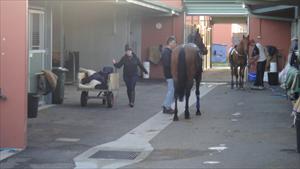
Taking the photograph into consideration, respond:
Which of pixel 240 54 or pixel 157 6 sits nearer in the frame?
pixel 240 54

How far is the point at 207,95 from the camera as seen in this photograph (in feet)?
70.6

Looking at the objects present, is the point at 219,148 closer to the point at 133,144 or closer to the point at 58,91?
the point at 133,144

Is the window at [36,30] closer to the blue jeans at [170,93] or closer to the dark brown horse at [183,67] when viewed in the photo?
the blue jeans at [170,93]

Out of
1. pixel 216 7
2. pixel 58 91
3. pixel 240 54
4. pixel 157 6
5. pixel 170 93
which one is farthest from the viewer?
pixel 216 7

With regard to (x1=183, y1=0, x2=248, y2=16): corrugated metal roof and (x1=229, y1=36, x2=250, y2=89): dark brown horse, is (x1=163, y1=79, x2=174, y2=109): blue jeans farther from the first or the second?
(x1=183, y1=0, x2=248, y2=16): corrugated metal roof

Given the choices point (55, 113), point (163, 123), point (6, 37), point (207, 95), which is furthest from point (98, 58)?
point (6, 37)

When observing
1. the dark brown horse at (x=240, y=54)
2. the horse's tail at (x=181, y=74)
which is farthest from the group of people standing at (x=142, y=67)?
the dark brown horse at (x=240, y=54)

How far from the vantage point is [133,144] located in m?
11.4

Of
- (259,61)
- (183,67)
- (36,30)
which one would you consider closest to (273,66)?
(259,61)

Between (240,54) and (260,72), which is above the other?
(240,54)

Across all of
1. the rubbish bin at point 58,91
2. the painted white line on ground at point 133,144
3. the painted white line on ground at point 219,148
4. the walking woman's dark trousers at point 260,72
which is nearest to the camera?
the painted white line on ground at point 133,144

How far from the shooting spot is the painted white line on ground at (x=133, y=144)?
379 inches

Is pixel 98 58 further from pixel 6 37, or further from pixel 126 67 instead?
pixel 6 37

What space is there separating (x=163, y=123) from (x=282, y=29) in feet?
52.9
